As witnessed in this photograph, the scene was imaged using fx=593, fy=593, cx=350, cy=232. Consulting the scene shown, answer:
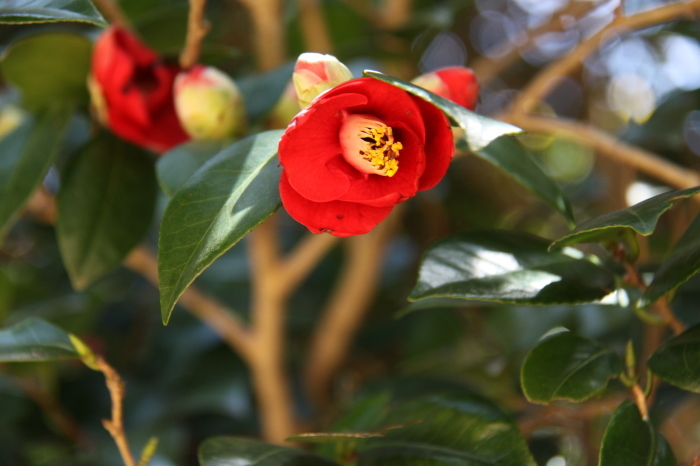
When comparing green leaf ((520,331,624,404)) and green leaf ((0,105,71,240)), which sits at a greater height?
green leaf ((0,105,71,240))

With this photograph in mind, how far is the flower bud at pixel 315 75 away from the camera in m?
0.48

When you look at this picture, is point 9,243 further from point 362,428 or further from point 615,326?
point 615,326

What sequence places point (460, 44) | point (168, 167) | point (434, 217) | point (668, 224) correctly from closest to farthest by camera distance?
point (168, 167) → point (668, 224) → point (434, 217) → point (460, 44)

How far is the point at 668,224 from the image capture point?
127cm

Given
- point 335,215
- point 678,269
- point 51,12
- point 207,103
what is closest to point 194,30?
point 207,103

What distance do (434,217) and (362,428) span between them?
0.86 m

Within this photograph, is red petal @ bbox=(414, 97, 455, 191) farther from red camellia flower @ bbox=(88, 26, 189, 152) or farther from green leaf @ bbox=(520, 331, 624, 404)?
red camellia flower @ bbox=(88, 26, 189, 152)

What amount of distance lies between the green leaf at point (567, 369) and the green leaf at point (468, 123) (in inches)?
8.4

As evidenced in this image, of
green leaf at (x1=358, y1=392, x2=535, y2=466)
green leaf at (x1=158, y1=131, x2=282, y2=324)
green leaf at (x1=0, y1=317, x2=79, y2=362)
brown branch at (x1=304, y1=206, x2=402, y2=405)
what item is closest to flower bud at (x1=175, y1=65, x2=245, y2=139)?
green leaf at (x1=158, y1=131, x2=282, y2=324)

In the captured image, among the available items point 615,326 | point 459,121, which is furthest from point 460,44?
point 459,121

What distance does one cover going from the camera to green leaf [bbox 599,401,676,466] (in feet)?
1.53

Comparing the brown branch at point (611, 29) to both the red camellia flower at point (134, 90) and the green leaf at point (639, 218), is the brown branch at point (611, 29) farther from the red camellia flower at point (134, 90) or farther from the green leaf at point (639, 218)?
the red camellia flower at point (134, 90)

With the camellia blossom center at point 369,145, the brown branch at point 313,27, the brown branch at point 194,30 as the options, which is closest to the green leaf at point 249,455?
the camellia blossom center at point 369,145

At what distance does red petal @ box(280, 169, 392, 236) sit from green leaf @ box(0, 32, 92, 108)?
1.49 ft
